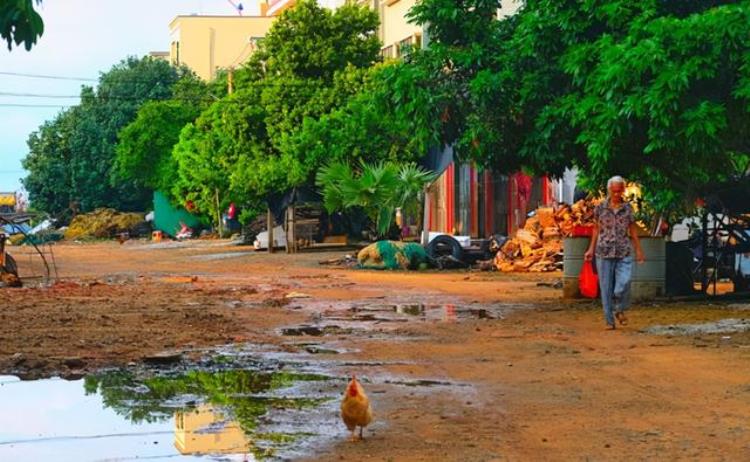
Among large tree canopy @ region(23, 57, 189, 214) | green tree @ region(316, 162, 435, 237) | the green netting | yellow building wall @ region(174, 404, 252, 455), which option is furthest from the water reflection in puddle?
large tree canopy @ region(23, 57, 189, 214)

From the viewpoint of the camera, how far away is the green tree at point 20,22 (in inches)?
279

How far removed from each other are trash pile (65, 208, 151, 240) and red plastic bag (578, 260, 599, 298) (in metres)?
52.9

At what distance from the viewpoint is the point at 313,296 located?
23703mm

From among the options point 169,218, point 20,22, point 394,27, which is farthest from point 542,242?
point 169,218

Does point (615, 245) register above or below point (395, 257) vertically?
above

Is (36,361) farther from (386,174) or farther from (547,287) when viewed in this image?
(386,174)

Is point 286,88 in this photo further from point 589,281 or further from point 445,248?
point 589,281

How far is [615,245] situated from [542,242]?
52.9 ft

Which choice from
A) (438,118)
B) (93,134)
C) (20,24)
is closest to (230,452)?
(20,24)

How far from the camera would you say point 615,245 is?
1595cm

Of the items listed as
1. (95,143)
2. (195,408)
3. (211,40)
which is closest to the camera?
(195,408)

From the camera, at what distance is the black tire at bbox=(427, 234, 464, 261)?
34031 mm

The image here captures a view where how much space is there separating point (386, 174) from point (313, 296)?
1434 centimetres

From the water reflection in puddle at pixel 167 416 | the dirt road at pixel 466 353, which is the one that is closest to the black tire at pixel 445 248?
the dirt road at pixel 466 353
